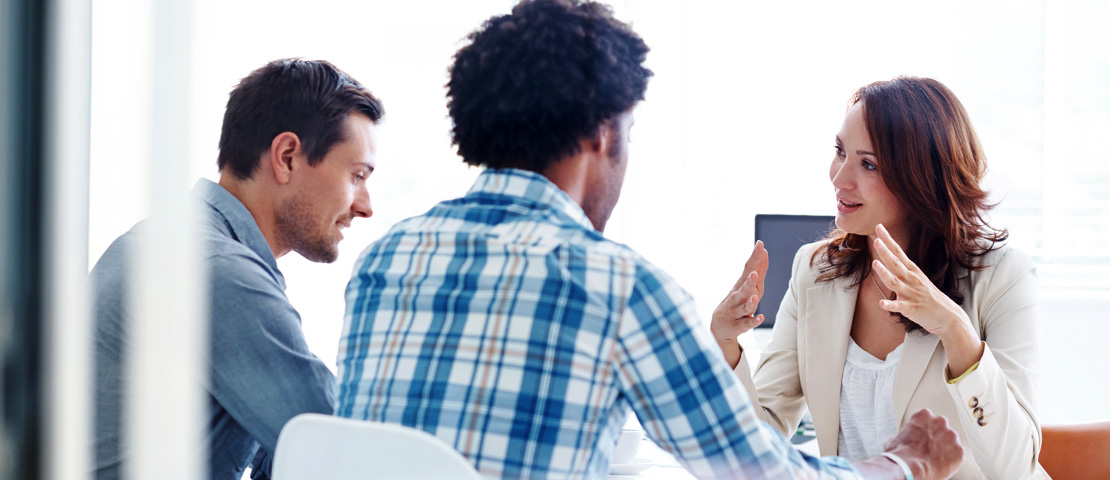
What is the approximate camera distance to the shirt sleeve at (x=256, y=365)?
1008 millimetres

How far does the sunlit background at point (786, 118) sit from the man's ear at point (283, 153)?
1896 mm

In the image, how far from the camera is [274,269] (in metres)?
1.23

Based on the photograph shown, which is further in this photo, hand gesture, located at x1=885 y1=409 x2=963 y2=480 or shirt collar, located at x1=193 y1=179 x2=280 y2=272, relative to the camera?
shirt collar, located at x1=193 y1=179 x2=280 y2=272

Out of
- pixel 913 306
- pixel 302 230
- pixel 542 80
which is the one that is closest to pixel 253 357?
pixel 302 230

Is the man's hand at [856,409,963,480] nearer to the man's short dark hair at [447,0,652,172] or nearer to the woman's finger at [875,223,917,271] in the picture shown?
the woman's finger at [875,223,917,271]

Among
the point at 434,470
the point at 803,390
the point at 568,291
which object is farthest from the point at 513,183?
the point at 803,390

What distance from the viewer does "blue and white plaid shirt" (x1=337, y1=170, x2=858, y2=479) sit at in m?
0.73

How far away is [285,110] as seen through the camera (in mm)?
1336

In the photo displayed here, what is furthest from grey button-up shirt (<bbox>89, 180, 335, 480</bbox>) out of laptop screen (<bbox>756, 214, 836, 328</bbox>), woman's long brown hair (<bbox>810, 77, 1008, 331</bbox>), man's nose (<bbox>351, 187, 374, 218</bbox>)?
laptop screen (<bbox>756, 214, 836, 328</bbox>)

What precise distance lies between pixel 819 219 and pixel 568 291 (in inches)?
67.5

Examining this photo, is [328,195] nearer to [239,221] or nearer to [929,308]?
[239,221]

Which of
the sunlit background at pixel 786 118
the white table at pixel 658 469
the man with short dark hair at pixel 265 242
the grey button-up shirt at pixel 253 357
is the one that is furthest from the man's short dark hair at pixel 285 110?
the sunlit background at pixel 786 118

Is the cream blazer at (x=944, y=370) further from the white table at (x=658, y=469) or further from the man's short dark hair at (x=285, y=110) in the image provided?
the man's short dark hair at (x=285, y=110)

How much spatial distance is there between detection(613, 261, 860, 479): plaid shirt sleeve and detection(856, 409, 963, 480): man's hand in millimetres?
180
